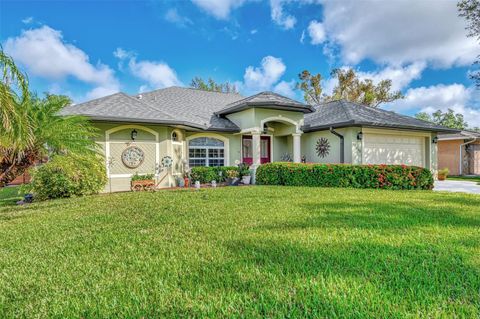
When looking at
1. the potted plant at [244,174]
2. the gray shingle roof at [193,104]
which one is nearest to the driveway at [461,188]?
the potted plant at [244,174]

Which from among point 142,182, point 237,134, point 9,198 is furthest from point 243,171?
point 9,198

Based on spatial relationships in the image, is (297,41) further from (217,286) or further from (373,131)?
(217,286)

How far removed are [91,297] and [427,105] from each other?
59790 millimetres

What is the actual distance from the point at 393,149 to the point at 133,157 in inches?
550

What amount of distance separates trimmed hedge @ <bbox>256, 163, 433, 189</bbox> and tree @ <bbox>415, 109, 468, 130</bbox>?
42733mm

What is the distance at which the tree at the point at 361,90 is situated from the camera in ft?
97.8

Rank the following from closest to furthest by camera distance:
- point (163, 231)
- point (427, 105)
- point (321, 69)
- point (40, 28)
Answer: point (163, 231) < point (40, 28) < point (321, 69) < point (427, 105)

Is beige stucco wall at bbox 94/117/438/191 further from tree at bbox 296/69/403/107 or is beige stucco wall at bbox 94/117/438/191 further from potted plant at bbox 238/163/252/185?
tree at bbox 296/69/403/107

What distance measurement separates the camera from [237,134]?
14.8 metres

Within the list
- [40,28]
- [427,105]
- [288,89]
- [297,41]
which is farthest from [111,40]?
[427,105]

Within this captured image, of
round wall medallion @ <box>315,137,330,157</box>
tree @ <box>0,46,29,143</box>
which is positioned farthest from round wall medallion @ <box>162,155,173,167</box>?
round wall medallion @ <box>315,137,330,157</box>

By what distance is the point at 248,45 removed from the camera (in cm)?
2258

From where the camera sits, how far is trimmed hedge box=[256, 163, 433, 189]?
34.3 feet

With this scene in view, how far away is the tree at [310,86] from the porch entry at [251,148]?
718 inches
